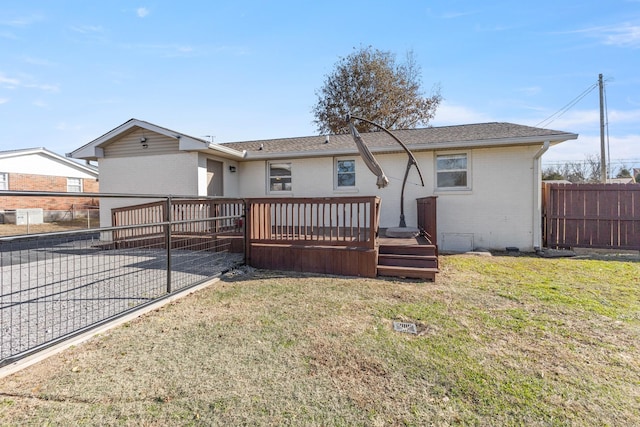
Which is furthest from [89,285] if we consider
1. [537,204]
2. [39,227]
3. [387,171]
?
[39,227]

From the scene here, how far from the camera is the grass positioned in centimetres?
193

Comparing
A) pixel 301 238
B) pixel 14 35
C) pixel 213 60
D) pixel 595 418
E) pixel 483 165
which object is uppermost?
pixel 213 60

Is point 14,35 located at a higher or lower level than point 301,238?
higher

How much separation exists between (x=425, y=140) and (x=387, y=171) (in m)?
1.41

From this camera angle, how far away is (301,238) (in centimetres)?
614

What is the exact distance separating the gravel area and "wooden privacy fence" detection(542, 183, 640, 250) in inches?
332

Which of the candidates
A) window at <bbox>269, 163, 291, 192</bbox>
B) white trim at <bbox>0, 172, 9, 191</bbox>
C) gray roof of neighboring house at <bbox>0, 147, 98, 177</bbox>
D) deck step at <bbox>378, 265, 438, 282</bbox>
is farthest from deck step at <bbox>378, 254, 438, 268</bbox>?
white trim at <bbox>0, 172, 9, 191</bbox>

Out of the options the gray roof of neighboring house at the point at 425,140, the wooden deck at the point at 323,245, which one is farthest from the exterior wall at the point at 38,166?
the wooden deck at the point at 323,245

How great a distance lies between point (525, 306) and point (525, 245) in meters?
5.24

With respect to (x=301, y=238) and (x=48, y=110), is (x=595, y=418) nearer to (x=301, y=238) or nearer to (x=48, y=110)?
(x=301, y=238)

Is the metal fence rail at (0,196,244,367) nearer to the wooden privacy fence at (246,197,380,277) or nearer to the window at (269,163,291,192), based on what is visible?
the wooden privacy fence at (246,197,380,277)

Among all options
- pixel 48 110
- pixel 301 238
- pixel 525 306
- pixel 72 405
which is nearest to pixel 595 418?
pixel 525 306

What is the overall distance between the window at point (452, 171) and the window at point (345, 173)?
2.53 metres

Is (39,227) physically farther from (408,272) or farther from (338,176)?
(408,272)
